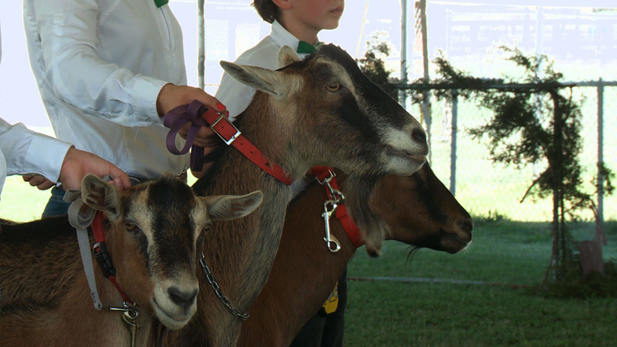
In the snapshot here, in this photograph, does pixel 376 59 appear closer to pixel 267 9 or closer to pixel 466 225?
pixel 267 9

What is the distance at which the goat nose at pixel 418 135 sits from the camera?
89.1 inches

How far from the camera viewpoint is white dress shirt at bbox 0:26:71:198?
76.4 inches

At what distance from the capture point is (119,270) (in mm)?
1998

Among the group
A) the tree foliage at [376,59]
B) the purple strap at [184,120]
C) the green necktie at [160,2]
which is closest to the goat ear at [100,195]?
the purple strap at [184,120]

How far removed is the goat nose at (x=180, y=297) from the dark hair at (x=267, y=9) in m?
1.95

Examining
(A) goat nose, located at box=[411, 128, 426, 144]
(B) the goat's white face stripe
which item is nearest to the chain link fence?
(A) goat nose, located at box=[411, 128, 426, 144]

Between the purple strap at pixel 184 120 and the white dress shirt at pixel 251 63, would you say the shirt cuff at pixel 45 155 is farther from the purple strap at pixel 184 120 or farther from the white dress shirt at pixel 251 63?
the white dress shirt at pixel 251 63

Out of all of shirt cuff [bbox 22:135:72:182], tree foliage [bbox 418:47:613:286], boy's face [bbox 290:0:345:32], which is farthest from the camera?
tree foliage [bbox 418:47:613:286]

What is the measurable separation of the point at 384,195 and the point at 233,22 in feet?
29.9

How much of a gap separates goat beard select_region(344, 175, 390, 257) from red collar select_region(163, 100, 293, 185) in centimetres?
62

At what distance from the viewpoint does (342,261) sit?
119 inches

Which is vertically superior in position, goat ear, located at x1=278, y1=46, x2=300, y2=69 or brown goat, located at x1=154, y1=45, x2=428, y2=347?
goat ear, located at x1=278, y1=46, x2=300, y2=69

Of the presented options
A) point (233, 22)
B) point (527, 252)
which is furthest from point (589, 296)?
point (233, 22)

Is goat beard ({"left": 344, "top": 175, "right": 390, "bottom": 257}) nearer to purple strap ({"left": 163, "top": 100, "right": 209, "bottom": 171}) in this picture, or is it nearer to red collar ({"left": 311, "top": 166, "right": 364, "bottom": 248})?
red collar ({"left": 311, "top": 166, "right": 364, "bottom": 248})
